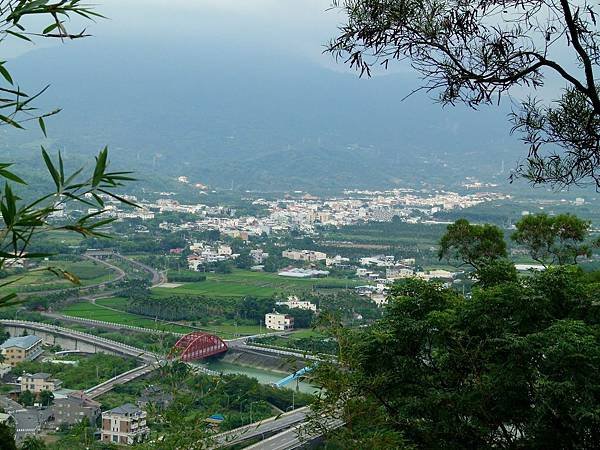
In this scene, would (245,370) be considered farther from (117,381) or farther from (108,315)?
(108,315)

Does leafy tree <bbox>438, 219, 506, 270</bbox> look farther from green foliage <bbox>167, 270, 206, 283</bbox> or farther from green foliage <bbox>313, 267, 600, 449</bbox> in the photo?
green foliage <bbox>167, 270, 206, 283</bbox>

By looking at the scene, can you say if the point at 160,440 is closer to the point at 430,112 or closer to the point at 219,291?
the point at 219,291

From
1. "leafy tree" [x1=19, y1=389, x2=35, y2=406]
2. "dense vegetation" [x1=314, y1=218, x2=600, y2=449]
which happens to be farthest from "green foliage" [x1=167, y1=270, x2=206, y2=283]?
"dense vegetation" [x1=314, y1=218, x2=600, y2=449]

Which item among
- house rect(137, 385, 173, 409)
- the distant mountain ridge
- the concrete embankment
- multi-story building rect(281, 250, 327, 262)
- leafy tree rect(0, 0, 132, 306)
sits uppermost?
the distant mountain ridge

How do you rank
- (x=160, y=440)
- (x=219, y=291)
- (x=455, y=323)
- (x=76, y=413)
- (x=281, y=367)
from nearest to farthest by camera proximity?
(x=160, y=440) → (x=455, y=323) → (x=76, y=413) → (x=281, y=367) → (x=219, y=291)

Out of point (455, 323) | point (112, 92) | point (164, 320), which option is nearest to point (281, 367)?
point (164, 320)
